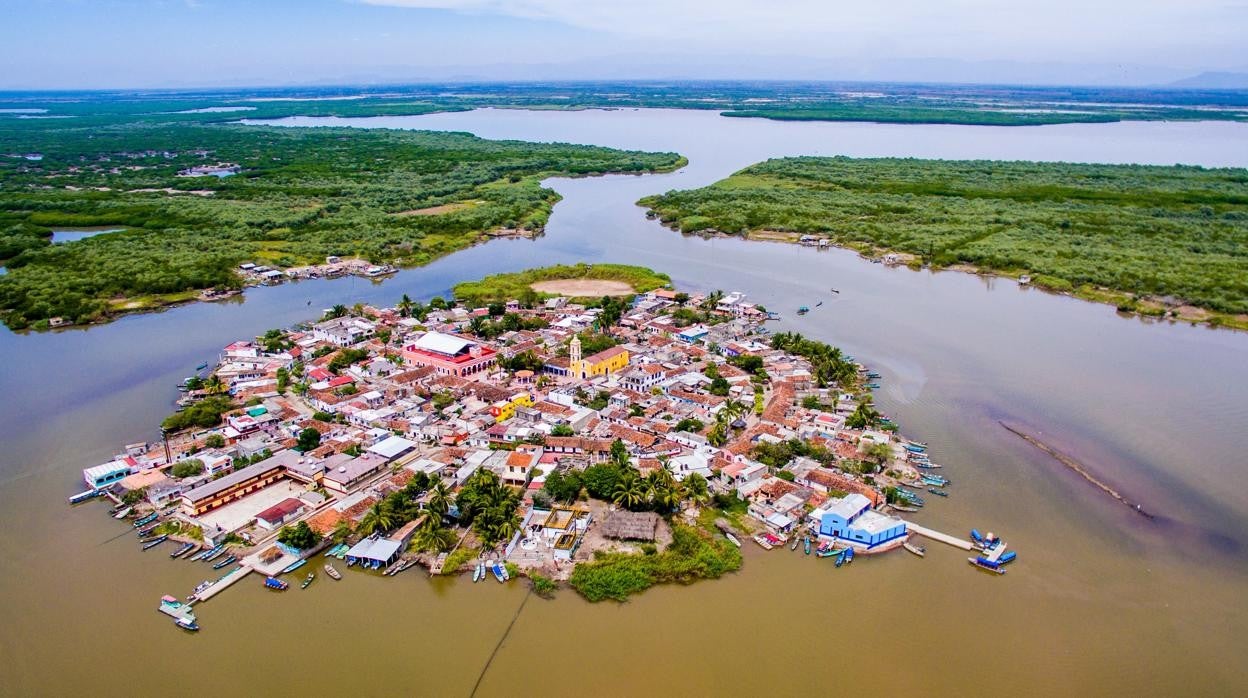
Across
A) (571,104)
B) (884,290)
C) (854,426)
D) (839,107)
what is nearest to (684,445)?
(854,426)

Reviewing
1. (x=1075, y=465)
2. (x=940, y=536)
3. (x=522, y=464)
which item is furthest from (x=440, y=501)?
(x=1075, y=465)

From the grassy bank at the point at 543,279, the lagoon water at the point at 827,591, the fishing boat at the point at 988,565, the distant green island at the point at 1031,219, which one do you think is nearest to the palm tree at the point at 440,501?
the lagoon water at the point at 827,591

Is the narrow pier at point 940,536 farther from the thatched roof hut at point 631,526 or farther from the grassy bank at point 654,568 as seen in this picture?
the thatched roof hut at point 631,526

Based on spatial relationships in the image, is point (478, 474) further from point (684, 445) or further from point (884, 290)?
point (884, 290)

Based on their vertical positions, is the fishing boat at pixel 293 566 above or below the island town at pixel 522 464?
below

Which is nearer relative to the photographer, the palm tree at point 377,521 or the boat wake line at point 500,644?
the boat wake line at point 500,644

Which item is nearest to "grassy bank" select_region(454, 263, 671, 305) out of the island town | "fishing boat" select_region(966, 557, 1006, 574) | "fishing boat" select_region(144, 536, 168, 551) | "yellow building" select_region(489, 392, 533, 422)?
the island town

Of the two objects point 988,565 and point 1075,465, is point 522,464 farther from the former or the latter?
point 1075,465
